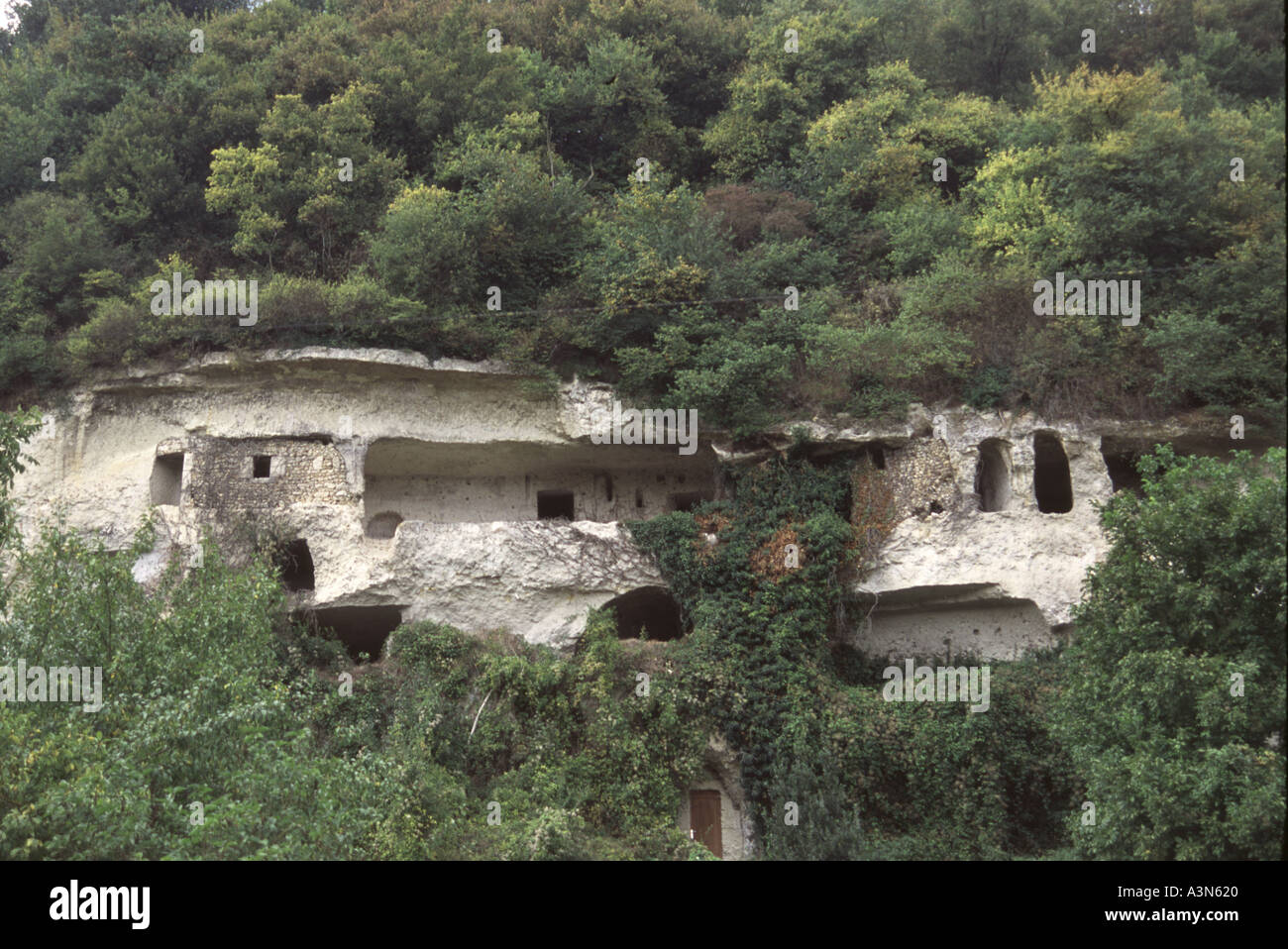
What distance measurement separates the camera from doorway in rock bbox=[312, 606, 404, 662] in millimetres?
21656

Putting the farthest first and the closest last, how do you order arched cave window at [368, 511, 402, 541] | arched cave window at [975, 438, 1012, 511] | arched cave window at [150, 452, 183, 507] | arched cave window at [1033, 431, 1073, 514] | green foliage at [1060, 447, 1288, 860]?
arched cave window at [368, 511, 402, 541]
arched cave window at [1033, 431, 1073, 514]
arched cave window at [150, 452, 183, 507]
arched cave window at [975, 438, 1012, 511]
green foliage at [1060, 447, 1288, 860]

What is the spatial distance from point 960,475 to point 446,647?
9.17m

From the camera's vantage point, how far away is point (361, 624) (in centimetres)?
2267

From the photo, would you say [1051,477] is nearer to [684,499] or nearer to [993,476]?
[993,476]

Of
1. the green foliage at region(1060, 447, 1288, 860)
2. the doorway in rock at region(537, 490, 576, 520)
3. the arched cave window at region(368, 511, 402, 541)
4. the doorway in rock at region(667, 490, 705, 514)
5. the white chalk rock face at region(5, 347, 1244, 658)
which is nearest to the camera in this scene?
the green foliage at region(1060, 447, 1288, 860)

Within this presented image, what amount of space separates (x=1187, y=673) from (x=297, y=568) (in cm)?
1488

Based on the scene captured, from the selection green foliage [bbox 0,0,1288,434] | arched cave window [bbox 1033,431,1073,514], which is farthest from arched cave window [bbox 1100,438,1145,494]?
green foliage [bbox 0,0,1288,434]

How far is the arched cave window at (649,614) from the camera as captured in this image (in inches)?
895

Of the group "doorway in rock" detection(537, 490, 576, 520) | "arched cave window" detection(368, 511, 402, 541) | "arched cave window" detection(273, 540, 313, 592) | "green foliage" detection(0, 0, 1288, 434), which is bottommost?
"arched cave window" detection(273, 540, 313, 592)

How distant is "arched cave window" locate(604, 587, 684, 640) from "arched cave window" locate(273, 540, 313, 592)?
546cm

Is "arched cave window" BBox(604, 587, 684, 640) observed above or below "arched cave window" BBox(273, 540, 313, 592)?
below

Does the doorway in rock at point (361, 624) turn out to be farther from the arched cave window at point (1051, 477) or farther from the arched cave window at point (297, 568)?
the arched cave window at point (1051, 477)

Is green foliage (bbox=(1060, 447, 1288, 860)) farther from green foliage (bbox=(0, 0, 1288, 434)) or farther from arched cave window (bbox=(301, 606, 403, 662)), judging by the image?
arched cave window (bbox=(301, 606, 403, 662))

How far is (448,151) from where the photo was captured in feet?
87.5
